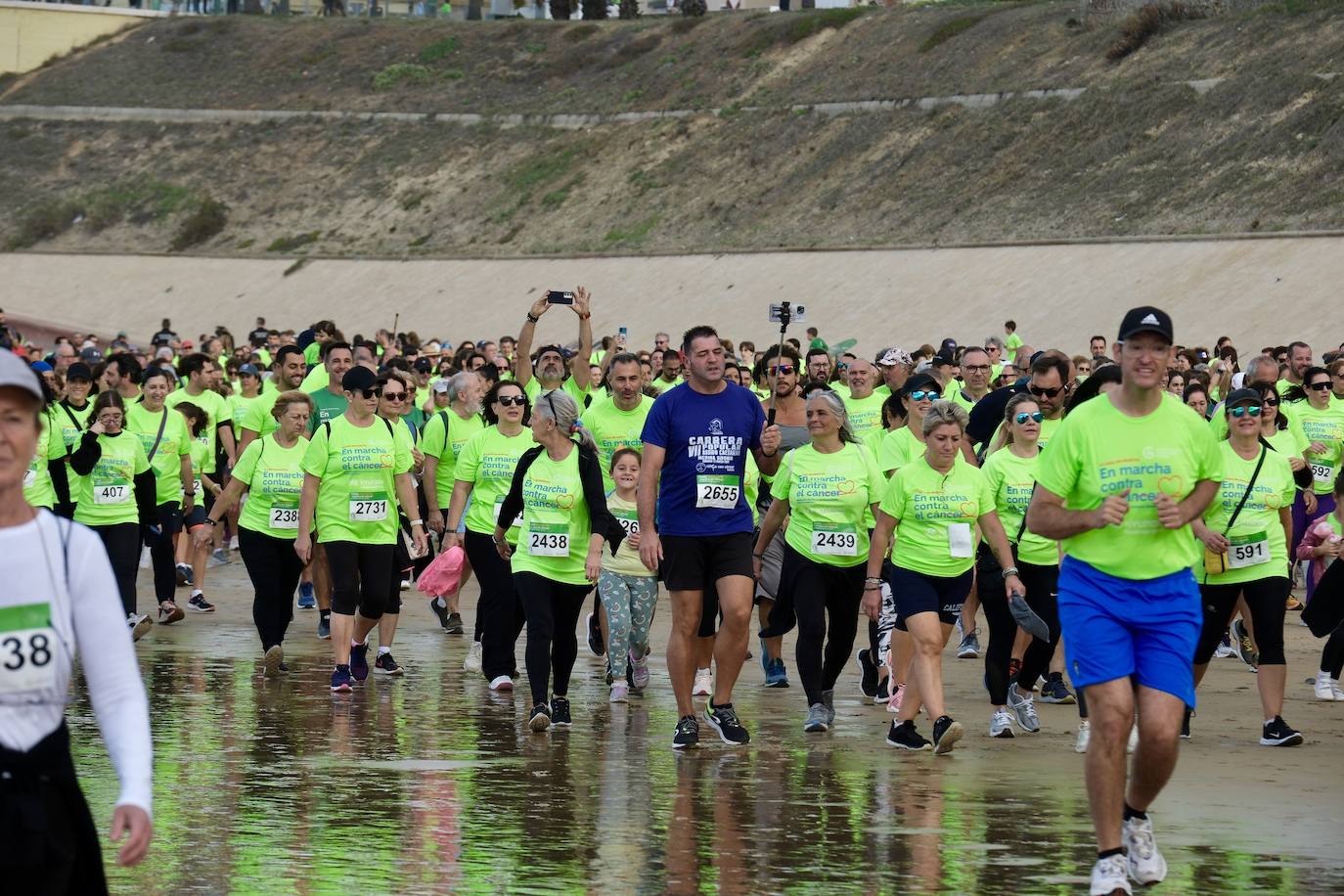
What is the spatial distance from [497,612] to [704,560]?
250cm

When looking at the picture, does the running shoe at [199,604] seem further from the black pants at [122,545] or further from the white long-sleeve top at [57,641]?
the white long-sleeve top at [57,641]

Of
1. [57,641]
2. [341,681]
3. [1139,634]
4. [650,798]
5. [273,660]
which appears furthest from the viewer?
[273,660]

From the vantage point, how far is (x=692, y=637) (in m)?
11.0

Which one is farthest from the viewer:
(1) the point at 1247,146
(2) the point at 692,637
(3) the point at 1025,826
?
(1) the point at 1247,146

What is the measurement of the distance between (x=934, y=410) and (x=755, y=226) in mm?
44552

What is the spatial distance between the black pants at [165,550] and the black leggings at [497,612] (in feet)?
13.0

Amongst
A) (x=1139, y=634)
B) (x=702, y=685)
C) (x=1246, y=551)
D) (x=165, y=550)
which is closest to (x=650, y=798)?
(x=1139, y=634)

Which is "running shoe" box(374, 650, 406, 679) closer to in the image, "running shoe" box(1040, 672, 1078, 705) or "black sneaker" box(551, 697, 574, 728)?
"black sneaker" box(551, 697, 574, 728)

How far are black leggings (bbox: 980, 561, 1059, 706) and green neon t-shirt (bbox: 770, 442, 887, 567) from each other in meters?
0.75

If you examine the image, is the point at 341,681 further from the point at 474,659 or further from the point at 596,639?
the point at 596,639

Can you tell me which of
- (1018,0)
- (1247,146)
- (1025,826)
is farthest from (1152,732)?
(1018,0)

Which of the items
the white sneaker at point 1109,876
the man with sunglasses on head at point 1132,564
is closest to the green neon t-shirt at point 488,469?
the man with sunglasses on head at point 1132,564

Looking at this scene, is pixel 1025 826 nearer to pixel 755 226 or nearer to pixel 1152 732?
pixel 1152 732

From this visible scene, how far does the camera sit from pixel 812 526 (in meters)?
11.7
